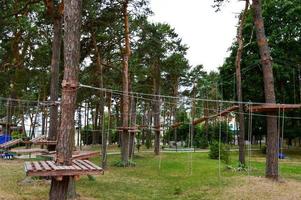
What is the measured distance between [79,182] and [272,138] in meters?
5.25

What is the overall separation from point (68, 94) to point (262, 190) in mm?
5512

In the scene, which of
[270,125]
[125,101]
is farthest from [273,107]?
[125,101]

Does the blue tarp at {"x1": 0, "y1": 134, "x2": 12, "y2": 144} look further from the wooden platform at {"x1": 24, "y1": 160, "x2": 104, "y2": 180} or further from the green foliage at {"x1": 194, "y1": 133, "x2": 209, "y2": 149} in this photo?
the green foliage at {"x1": 194, "y1": 133, "x2": 209, "y2": 149}

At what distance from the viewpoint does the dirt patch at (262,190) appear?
29.6ft

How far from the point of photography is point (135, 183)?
11477 millimetres

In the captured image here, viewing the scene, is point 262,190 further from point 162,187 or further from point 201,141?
point 201,141

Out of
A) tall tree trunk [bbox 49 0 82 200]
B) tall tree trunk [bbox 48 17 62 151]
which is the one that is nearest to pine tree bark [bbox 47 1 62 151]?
tall tree trunk [bbox 48 17 62 151]

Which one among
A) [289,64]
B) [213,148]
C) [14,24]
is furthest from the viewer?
[289,64]

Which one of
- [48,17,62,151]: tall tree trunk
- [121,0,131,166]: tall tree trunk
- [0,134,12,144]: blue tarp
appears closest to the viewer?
[48,17,62,151]: tall tree trunk

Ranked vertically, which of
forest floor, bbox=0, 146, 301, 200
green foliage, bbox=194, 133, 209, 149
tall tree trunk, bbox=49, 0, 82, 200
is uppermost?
tall tree trunk, bbox=49, 0, 82, 200

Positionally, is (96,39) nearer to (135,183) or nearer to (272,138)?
(135,183)

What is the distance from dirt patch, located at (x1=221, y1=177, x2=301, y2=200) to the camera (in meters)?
9.02

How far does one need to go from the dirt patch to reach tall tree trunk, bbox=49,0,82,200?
4.27 m

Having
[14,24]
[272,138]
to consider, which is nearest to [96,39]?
[14,24]
